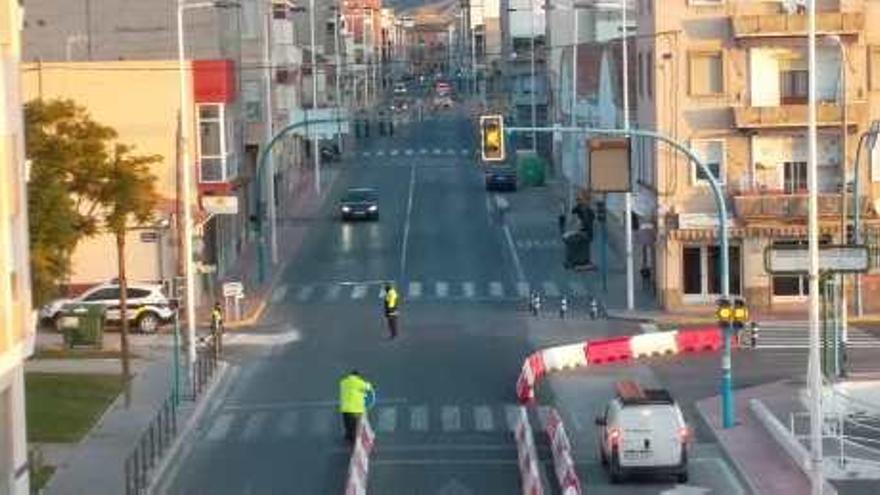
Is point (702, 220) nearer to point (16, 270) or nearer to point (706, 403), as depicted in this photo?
point (706, 403)

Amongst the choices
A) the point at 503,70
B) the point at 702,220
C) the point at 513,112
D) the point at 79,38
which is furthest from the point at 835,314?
the point at 503,70

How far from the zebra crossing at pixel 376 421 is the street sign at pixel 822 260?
273 inches

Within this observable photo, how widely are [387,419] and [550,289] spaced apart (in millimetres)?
24523

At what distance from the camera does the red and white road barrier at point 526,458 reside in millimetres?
31603


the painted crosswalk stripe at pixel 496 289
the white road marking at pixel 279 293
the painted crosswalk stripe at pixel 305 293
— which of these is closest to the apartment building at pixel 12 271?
the white road marking at pixel 279 293

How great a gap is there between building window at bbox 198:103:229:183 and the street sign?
3084 cm

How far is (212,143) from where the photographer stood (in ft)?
213

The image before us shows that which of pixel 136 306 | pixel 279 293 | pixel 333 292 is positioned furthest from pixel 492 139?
pixel 279 293

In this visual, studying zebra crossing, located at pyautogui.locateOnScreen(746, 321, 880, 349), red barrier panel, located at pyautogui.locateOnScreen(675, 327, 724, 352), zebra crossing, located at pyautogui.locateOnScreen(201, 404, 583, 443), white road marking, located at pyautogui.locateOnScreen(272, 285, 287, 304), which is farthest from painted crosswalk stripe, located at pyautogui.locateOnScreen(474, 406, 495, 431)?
white road marking, located at pyautogui.locateOnScreen(272, 285, 287, 304)

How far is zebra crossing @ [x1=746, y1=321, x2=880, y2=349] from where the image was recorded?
53.3 meters

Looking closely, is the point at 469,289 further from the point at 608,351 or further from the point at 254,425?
the point at 254,425

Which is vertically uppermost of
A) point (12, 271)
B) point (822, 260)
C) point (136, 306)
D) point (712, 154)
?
point (712, 154)

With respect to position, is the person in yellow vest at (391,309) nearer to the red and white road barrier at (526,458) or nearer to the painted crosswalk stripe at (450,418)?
the painted crosswalk stripe at (450,418)

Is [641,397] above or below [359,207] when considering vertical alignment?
below
